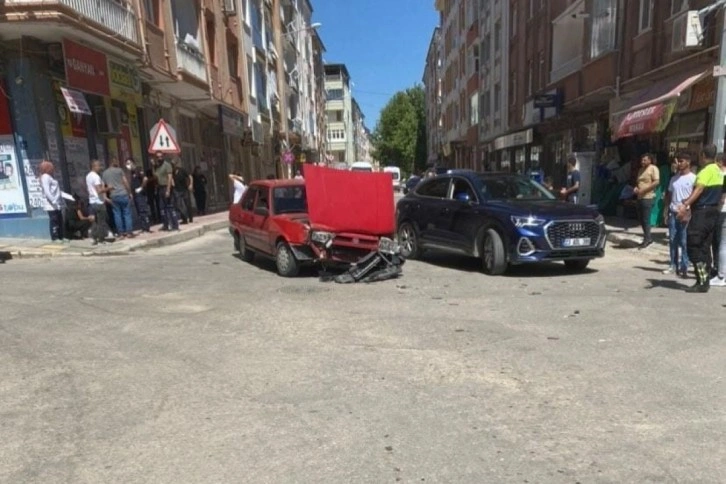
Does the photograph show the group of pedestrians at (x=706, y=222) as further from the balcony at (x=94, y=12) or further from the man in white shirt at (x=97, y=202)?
the balcony at (x=94, y=12)

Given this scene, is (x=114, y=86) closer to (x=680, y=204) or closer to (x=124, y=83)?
(x=124, y=83)

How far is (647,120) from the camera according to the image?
13219 millimetres

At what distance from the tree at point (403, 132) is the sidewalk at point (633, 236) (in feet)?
206

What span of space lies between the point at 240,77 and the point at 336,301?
22.4 meters

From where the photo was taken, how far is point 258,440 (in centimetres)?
350

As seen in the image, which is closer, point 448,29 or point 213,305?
point 213,305

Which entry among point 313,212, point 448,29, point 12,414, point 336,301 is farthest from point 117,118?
point 448,29

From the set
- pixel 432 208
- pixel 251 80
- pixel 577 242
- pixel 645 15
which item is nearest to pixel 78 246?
pixel 432 208

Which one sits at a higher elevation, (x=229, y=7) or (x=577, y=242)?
(x=229, y=7)

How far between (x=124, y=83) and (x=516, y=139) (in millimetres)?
20077

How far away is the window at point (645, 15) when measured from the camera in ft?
50.8

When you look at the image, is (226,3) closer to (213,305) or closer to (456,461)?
(213,305)

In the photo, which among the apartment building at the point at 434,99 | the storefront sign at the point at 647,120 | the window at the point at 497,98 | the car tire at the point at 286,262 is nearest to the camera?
the car tire at the point at 286,262

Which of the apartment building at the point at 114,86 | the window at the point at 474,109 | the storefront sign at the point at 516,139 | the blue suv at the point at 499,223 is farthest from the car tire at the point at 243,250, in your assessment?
the window at the point at 474,109
